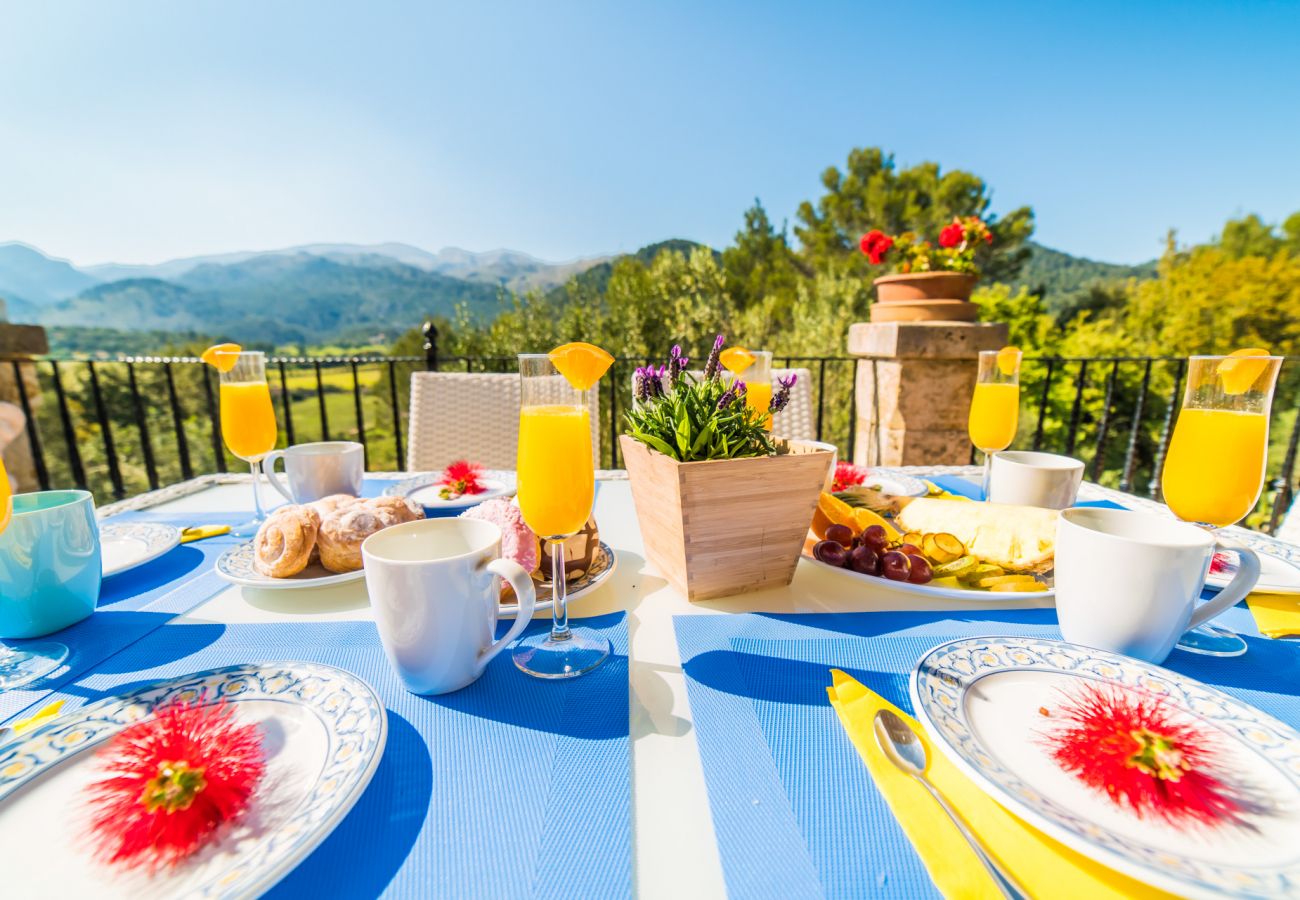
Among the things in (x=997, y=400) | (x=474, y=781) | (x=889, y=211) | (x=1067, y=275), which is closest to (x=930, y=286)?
(x=997, y=400)

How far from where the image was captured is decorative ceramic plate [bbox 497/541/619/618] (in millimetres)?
742

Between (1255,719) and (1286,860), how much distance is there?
0.17 metres

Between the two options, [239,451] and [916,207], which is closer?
[239,451]

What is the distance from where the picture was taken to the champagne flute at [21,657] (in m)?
0.60

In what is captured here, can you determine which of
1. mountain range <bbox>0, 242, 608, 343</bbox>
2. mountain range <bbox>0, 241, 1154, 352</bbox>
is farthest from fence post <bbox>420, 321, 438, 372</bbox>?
mountain range <bbox>0, 242, 608, 343</bbox>

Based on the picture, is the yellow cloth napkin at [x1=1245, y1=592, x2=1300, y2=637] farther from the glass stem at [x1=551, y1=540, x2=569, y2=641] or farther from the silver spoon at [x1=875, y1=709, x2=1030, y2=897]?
the glass stem at [x1=551, y1=540, x2=569, y2=641]

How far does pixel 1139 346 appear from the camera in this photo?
17.1 m

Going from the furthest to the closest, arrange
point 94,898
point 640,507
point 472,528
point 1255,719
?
1. point 640,507
2. point 472,528
3. point 1255,719
4. point 94,898

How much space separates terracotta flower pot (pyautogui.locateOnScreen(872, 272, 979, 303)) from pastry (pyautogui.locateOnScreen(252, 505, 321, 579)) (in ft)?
9.78

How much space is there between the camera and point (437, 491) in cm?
131

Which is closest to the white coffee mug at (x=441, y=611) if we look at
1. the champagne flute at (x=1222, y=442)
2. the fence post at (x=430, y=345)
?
the champagne flute at (x=1222, y=442)

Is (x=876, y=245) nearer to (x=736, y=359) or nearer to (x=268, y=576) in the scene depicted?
(x=736, y=359)

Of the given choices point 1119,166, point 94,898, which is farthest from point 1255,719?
point 1119,166

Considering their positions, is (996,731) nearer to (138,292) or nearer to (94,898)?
(94,898)
